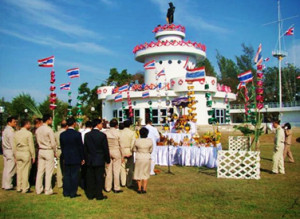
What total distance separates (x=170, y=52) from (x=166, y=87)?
4277 mm

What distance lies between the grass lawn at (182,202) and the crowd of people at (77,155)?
13.2 inches

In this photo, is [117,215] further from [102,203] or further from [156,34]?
[156,34]

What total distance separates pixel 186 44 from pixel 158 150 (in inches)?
793

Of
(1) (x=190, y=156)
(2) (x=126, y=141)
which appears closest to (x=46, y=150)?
(2) (x=126, y=141)

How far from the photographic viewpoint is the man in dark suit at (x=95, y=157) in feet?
21.6

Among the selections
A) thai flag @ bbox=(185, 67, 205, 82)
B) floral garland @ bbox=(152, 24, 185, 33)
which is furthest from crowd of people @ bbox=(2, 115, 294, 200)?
floral garland @ bbox=(152, 24, 185, 33)

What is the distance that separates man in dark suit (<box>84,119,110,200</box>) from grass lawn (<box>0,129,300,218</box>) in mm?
288

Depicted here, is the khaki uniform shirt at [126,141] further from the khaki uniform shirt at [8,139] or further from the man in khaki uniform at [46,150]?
the khaki uniform shirt at [8,139]

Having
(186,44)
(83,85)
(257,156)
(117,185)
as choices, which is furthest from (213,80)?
(83,85)

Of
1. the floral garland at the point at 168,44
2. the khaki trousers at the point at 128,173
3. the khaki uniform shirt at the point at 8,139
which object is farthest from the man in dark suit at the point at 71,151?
the floral garland at the point at 168,44

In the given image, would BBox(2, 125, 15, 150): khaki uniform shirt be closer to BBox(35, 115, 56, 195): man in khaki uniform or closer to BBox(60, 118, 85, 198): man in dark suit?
BBox(35, 115, 56, 195): man in khaki uniform

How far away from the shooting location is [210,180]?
862 centimetres

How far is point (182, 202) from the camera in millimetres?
6344

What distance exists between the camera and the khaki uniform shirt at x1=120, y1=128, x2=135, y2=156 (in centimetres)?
763
